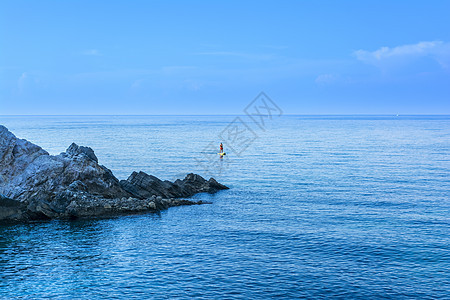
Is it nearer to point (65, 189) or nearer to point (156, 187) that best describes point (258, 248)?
point (156, 187)

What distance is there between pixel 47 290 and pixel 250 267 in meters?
16.8

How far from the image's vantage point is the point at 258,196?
7119 cm

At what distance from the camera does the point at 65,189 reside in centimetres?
6100

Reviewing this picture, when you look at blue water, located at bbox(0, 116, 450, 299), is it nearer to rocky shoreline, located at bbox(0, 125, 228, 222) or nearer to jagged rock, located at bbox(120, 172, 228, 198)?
rocky shoreline, located at bbox(0, 125, 228, 222)

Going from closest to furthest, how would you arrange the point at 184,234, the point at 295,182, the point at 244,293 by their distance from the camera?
the point at 244,293 < the point at 184,234 < the point at 295,182

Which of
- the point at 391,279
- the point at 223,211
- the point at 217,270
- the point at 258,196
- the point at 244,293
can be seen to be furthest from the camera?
the point at 258,196

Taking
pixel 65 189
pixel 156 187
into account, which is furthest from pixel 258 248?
pixel 65 189

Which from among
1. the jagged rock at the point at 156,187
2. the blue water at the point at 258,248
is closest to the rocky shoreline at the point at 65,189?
the jagged rock at the point at 156,187

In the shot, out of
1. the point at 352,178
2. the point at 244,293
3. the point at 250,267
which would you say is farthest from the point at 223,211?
the point at 352,178

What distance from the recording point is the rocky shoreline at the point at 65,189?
2275 inches

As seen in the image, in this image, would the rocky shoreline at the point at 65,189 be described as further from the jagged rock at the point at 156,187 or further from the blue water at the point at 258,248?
the blue water at the point at 258,248

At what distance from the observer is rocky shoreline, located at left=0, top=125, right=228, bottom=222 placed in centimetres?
5778

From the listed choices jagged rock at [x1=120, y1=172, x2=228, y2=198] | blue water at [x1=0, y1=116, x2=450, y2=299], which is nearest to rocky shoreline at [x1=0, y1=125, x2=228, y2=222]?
jagged rock at [x1=120, y1=172, x2=228, y2=198]

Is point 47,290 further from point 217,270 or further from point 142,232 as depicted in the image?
point 142,232
